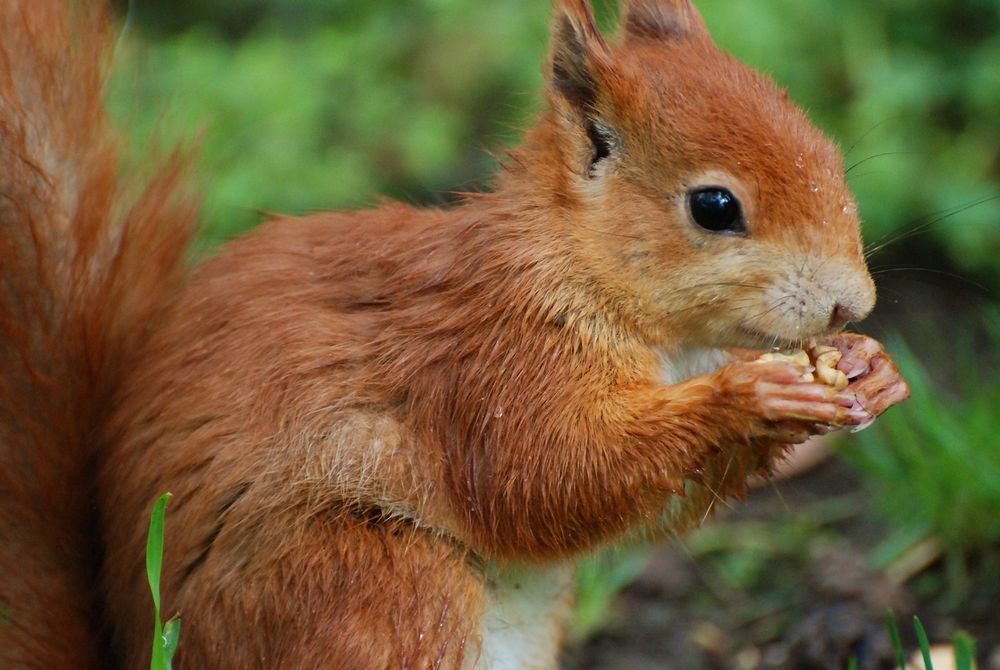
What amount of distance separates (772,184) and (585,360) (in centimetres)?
34

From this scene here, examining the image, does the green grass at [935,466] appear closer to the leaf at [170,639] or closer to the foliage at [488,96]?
the foliage at [488,96]

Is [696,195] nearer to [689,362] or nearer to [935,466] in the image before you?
[689,362]

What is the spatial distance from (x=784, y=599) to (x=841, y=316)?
112 centimetres

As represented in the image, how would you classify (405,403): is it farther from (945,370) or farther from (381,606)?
(945,370)

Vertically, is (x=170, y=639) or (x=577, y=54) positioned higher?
(x=577, y=54)

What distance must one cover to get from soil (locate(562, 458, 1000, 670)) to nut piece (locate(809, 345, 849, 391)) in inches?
20.4

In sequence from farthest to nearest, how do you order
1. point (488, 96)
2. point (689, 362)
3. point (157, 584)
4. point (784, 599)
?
point (488, 96)
point (784, 599)
point (689, 362)
point (157, 584)

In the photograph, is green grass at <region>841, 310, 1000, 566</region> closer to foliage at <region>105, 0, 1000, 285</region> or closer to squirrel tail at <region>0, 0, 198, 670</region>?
foliage at <region>105, 0, 1000, 285</region>

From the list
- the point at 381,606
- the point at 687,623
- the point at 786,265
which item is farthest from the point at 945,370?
the point at 381,606

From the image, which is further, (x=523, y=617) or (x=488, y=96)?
(x=488, y=96)

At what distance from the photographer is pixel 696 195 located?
175 centimetres

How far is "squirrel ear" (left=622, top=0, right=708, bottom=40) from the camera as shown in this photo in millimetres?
2057

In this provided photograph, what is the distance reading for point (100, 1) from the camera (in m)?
1.98

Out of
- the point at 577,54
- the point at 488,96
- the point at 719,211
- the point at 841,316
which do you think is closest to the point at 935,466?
the point at 841,316
